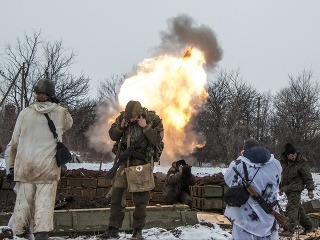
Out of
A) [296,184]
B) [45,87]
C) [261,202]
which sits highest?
[45,87]

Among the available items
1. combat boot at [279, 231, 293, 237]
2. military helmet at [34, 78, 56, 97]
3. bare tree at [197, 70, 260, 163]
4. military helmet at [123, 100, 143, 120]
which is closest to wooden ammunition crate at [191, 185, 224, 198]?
combat boot at [279, 231, 293, 237]

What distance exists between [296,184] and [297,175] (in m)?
0.19

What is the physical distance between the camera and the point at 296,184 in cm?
1041

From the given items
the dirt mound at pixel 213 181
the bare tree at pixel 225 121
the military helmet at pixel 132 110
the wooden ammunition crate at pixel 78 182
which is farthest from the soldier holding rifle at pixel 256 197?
the bare tree at pixel 225 121

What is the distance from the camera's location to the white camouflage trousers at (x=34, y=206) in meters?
5.97

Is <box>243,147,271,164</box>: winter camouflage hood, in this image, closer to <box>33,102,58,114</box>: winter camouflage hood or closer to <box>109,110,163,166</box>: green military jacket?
<box>109,110,163,166</box>: green military jacket

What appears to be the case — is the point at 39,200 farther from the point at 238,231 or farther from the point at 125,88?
the point at 125,88

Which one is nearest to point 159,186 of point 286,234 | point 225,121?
point 286,234

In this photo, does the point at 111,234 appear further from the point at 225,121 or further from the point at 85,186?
the point at 225,121

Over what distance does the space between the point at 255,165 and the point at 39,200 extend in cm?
269

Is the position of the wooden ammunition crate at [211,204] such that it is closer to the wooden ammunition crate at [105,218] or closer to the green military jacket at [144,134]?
the wooden ammunition crate at [105,218]

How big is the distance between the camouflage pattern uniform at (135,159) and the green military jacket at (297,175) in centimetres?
434

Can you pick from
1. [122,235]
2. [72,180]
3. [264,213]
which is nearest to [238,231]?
[264,213]

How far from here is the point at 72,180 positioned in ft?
47.1
